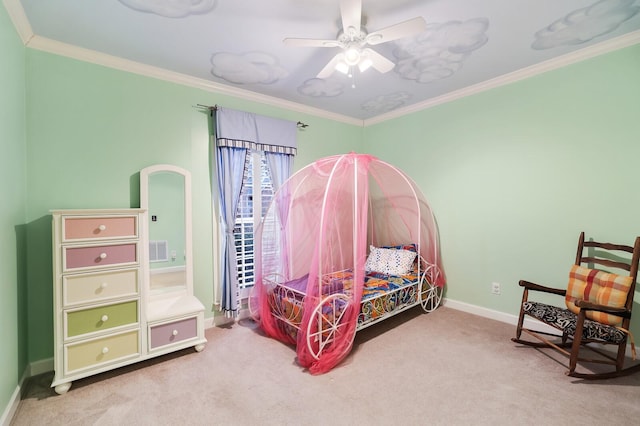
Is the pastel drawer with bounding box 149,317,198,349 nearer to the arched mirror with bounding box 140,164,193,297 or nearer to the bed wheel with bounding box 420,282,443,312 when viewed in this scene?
the arched mirror with bounding box 140,164,193,297

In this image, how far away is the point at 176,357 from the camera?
2.59 metres

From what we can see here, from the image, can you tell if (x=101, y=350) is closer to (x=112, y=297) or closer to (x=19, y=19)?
(x=112, y=297)

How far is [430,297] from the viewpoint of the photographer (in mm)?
3516

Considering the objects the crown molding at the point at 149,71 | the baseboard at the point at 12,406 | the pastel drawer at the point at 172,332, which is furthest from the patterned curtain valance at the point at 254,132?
the baseboard at the point at 12,406

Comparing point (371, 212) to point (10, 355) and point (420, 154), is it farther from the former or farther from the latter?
point (10, 355)

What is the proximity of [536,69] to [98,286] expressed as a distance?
433 centimetres

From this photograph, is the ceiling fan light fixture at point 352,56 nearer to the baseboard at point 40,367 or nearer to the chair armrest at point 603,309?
the chair armrest at point 603,309

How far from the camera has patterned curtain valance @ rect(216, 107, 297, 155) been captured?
10.2ft

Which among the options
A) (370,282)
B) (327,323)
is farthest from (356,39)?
(370,282)

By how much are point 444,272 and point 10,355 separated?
4.04m

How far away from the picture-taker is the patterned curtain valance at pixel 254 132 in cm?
311

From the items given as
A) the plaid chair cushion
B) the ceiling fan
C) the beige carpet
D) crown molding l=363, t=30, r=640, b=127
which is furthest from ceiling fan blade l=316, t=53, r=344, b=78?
the plaid chair cushion

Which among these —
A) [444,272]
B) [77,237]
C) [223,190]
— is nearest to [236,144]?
[223,190]

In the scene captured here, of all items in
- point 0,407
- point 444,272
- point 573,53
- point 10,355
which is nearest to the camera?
point 0,407
